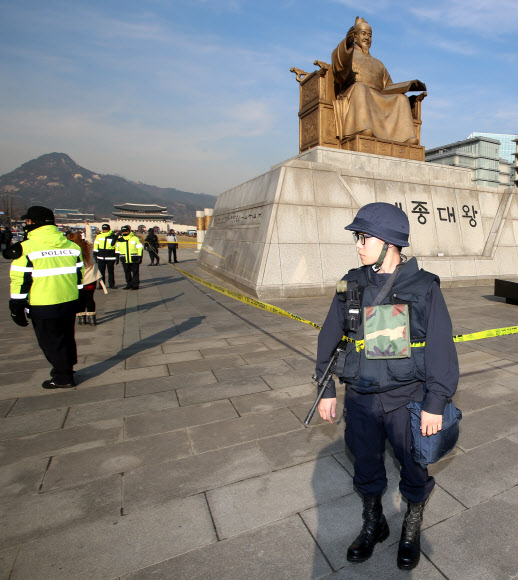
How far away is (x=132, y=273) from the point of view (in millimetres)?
11562

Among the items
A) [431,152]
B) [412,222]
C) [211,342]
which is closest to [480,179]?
[431,152]

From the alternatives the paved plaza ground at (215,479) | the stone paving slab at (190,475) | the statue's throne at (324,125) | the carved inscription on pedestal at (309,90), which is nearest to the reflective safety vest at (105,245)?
the paved plaza ground at (215,479)

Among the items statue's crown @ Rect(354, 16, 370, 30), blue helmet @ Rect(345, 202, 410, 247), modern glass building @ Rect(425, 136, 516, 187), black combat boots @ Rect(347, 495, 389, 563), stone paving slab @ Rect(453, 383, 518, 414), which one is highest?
modern glass building @ Rect(425, 136, 516, 187)

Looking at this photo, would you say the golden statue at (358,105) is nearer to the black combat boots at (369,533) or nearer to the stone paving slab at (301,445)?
the stone paving slab at (301,445)

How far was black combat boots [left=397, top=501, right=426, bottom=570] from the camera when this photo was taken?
6.42ft

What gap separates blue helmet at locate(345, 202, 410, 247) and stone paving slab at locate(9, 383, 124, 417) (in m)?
3.39

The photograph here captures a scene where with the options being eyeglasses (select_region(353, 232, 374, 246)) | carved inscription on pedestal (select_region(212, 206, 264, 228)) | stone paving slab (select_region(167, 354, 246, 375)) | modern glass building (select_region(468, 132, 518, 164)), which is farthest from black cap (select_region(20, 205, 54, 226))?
modern glass building (select_region(468, 132, 518, 164))

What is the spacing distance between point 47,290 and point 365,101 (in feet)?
37.4

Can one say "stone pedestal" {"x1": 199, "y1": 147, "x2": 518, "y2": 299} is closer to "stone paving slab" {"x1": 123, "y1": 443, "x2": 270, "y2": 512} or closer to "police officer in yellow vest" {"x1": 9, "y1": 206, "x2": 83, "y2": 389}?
"police officer in yellow vest" {"x1": 9, "y1": 206, "x2": 83, "y2": 389}

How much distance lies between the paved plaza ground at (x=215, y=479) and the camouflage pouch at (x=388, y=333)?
1.16 metres

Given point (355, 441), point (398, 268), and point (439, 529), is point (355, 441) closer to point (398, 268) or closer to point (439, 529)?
point (439, 529)

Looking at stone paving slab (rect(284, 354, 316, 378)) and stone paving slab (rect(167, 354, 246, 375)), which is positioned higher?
stone paving slab (rect(284, 354, 316, 378))

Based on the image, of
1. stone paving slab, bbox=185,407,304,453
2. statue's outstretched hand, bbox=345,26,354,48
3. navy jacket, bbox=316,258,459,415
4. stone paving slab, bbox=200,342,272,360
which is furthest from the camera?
statue's outstretched hand, bbox=345,26,354,48

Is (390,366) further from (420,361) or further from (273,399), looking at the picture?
(273,399)
